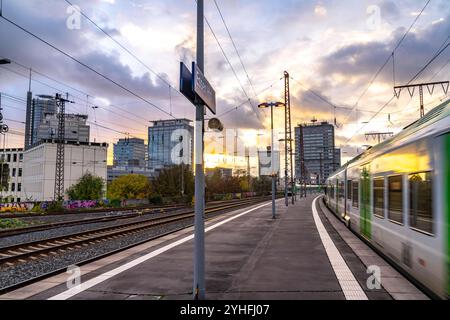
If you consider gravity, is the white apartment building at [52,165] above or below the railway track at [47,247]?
above

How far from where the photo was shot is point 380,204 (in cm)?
991

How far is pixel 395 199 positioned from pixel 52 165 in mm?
77382

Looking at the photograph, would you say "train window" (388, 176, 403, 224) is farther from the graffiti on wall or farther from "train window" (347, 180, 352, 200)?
the graffiti on wall

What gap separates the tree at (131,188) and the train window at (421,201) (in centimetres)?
5633

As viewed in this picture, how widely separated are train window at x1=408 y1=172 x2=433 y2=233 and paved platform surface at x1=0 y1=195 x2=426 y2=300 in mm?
1239

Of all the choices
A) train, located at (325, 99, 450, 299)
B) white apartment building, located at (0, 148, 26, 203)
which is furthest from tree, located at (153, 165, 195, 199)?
train, located at (325, 99, 450, 299)

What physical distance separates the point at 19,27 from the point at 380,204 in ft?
35.1

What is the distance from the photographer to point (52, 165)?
75.4 m

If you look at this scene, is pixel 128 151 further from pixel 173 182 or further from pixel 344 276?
pixel 344 276

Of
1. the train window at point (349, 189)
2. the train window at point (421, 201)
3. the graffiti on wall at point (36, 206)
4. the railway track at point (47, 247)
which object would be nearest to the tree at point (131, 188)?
the graffiti on wall at point (36, 206)

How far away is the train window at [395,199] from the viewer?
7.85 m

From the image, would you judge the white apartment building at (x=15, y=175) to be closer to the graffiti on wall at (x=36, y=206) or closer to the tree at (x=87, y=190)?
the tree at (x=87, y=190)

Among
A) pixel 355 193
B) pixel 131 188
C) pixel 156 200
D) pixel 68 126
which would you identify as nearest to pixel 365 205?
pixel 355 193
